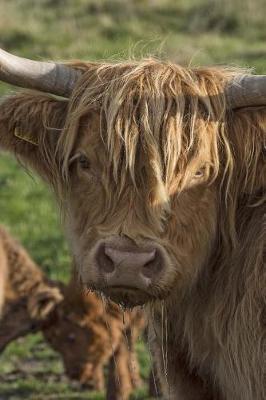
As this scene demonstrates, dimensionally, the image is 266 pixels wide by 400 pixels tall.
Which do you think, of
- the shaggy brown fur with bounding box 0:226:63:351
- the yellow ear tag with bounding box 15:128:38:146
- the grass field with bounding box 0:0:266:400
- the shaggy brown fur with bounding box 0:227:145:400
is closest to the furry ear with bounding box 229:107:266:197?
the yellow ear tag with bounding box 15:128:38:146

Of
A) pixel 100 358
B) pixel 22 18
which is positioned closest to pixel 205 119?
pixel 100 358

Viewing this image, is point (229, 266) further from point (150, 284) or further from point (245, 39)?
point (245, 39)

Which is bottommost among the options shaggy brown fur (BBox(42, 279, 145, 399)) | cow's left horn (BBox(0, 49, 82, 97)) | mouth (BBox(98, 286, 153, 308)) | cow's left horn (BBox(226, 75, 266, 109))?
shaggy brown fur (BBox(42, 279, 145, 399))

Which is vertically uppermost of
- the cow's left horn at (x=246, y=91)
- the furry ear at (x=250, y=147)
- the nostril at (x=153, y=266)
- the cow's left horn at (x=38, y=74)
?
the cow's left horn at (x=38, y=74)

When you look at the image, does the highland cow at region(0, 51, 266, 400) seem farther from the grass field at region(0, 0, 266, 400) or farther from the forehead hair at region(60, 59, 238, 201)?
the grass field at region(0, 0, 266, 400)

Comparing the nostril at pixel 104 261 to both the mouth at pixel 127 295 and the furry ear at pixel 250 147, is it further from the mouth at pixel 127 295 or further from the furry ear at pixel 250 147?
the furry ear at pixel 250 147

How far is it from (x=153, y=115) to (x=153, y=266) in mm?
647

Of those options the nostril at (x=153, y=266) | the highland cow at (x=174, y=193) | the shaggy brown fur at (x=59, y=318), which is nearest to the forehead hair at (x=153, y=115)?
the highland cow at (x=174, y=193)

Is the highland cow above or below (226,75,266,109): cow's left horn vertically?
below

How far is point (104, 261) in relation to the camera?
440 cm

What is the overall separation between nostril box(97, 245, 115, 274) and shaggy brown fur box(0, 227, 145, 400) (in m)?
4.83

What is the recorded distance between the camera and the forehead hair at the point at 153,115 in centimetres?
456

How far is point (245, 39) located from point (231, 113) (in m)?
15.0

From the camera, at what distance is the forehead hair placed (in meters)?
4.56
